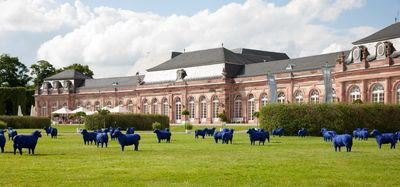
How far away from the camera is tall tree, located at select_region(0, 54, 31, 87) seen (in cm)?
11450

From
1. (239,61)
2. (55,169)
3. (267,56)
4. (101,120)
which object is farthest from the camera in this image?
(267,56)

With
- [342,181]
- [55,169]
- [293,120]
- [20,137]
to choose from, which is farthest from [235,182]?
[293,120]

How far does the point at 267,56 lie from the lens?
305 ft

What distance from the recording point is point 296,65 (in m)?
71.4

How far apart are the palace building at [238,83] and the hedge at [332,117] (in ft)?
36.6

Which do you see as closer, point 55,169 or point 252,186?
point 252,186

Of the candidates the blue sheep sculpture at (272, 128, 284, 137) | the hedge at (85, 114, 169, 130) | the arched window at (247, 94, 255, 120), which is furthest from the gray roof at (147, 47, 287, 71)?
the blue sheep sculpture at (272, 128, 284, 137)

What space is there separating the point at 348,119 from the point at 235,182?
104 ft

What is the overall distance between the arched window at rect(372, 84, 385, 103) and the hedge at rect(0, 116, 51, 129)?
35211mm

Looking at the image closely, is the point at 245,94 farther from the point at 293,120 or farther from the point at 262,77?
the point at 293,120

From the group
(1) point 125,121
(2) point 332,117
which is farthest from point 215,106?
(2) point 332,117

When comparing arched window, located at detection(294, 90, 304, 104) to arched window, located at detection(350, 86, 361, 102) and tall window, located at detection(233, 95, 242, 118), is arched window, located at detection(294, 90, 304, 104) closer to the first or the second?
arched window, located at detection(350, 86, 361, 102)

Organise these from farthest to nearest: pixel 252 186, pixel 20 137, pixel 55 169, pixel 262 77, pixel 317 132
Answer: pixel 262 77
pixel 317 132
pixel 20 137
pixel 55 169
pixel 252 186

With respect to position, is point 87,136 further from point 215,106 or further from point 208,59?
point 208,59
